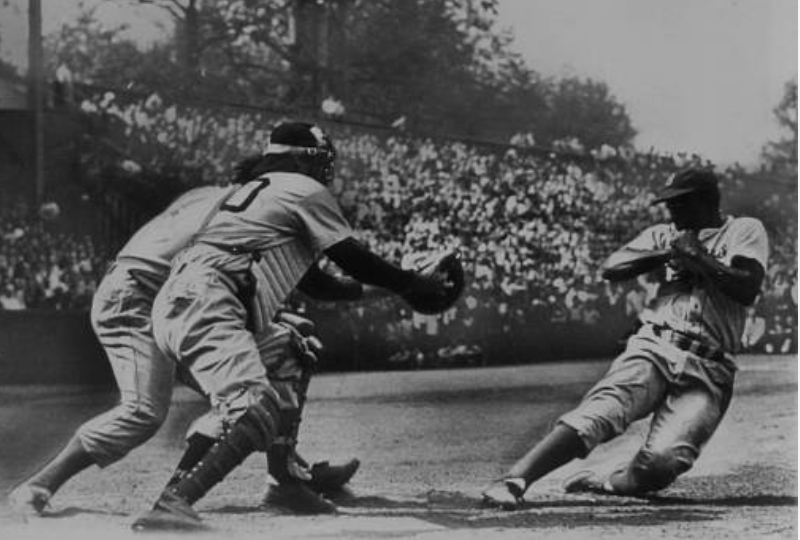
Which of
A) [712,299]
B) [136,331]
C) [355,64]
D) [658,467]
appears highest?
[355,64]

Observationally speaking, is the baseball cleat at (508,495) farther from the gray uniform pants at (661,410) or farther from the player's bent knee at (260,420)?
the player's bent knee at (260,420)

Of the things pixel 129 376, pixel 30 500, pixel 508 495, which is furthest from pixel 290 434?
pixel 30 500

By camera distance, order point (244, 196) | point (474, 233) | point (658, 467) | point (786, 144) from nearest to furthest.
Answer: point (244, 196) → point (658, 467) → point (474, 233) → point (786, 144)

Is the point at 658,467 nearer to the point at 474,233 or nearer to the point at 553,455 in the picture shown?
the point at 553,455

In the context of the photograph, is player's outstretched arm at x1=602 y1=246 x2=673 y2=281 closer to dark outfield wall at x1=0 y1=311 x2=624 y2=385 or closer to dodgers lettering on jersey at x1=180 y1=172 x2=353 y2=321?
dark outfield wall at x1=0 y1=311 x2=624 y2=385

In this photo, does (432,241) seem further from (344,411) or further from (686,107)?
(686,107)

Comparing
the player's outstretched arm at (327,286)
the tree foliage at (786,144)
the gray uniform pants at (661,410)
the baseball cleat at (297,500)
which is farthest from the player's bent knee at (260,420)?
the tree foliage at (786,144)

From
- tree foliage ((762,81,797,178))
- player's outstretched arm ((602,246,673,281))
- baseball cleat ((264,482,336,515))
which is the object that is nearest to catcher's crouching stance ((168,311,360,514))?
baseball cleat ((264,482,336,515))
